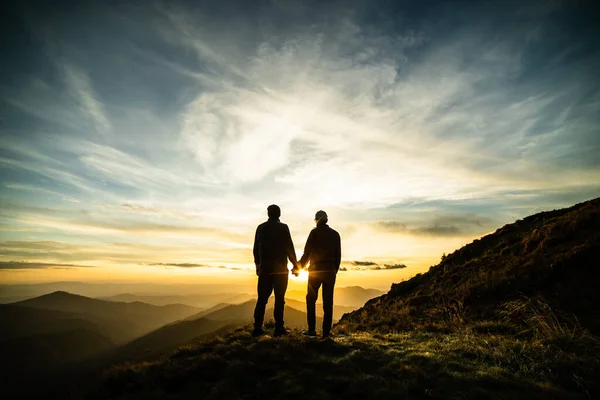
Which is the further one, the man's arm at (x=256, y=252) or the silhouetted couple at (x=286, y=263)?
the man's arm at (x=256, y=252)

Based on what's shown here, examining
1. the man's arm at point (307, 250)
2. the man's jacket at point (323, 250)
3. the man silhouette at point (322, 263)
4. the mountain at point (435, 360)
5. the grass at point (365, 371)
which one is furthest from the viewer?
the man's arm at point (307, 250)

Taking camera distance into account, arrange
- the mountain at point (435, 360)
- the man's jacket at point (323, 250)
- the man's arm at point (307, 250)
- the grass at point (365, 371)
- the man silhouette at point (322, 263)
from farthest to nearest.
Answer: the man's arm at point (307, 250) → the man's jacket at point (323, 250) → the man silhouette at point (322, 263) → the mountain at point (435, 360) → the grass at point (365, 371)

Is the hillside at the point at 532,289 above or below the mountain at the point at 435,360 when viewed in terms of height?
above

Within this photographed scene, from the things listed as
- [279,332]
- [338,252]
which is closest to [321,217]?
[338,252]

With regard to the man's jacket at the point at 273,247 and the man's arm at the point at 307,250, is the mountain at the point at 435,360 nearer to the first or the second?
the man's jacket at the point at 273,247

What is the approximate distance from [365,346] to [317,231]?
3234 millimetres

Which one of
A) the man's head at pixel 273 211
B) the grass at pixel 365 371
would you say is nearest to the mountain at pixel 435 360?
the grass at pixel 365 371

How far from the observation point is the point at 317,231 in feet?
29.0

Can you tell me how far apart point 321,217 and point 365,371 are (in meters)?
4.18

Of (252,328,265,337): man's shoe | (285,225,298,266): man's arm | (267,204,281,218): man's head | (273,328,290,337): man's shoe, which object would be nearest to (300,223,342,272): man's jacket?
(285,225,298,266): man's arm

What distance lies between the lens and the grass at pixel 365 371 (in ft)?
16.1

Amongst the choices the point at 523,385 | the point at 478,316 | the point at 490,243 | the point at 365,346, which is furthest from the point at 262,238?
the point at 490,243

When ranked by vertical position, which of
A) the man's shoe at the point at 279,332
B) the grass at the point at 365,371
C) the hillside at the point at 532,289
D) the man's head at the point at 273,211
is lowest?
the grass at the point at 365,371

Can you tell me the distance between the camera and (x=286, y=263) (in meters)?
8.72
